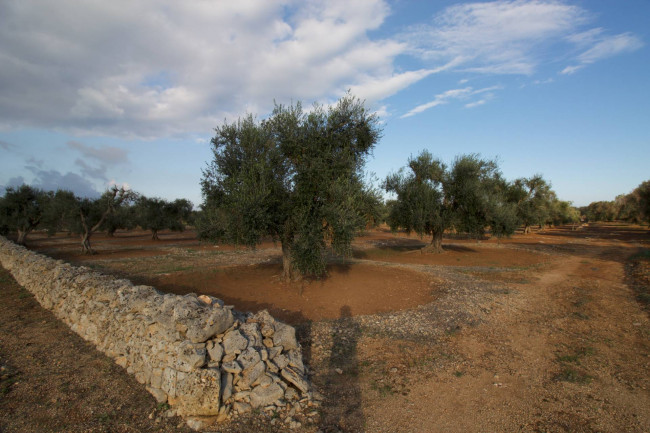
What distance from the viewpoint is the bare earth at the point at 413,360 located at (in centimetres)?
515

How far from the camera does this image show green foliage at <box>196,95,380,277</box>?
442 inches

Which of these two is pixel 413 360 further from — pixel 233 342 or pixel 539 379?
pixel 233 342

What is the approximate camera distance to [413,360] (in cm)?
732

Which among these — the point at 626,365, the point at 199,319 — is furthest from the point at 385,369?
the point at 626,365

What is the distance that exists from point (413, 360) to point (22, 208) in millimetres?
41891

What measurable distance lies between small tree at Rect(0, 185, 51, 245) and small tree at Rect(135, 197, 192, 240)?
973 cm

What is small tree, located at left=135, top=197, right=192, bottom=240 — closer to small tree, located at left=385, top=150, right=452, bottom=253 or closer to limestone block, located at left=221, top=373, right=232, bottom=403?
small tree, located at left=385, top=150, right=452, bottom=253

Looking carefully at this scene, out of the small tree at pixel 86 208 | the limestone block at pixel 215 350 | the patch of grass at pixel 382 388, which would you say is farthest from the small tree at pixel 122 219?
the patch of grass at pixel 382 388

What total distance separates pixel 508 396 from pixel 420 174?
20644 millimetres

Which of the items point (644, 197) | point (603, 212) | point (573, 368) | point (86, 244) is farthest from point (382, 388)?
point (603, 212)

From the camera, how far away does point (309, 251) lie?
1205 centimetres

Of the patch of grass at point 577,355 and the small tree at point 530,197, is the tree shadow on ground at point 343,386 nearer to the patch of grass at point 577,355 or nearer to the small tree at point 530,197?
the patch of grass at point 577,355

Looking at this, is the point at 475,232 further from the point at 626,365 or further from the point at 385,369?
the point at 385,369

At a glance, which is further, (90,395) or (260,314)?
(260,314)
